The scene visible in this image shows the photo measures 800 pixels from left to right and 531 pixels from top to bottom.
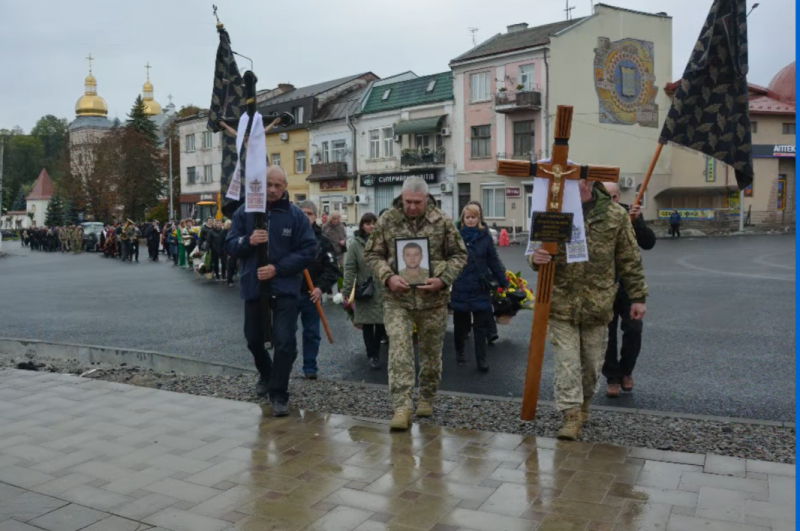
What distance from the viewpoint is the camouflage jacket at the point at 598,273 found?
5785 millimetres

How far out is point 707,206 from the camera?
45.2 meters

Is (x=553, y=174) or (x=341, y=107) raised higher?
(x=341, y=107)

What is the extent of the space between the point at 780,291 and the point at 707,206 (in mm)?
31942

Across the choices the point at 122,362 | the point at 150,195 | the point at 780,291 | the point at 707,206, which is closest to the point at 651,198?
the point at 707,206

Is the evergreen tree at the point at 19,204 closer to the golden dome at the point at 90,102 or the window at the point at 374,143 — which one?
the golden dome at the point at 90,102

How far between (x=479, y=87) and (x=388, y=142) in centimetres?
758

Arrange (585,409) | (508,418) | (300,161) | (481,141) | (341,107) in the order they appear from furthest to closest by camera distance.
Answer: (300,161) < (341,107) < (481,141) < (508,418) < (585,409)

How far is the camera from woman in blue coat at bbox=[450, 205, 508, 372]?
878 centimetres

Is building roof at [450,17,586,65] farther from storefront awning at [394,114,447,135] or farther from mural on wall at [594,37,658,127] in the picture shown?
storefront awning at [394,114,447,135]

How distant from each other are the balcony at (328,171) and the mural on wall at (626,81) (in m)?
17.2

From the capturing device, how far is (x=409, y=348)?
245 inches

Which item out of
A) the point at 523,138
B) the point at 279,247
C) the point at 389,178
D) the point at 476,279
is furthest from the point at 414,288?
the point at 389,178

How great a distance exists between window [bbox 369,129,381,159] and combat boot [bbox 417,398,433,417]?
44.9 meters

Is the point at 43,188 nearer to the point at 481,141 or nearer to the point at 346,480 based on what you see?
the point at 481,141
